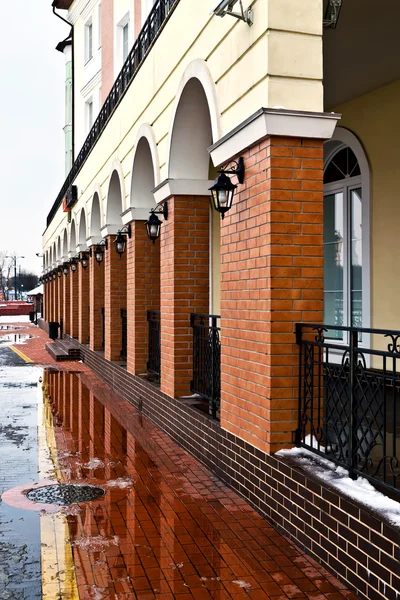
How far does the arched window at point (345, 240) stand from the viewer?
9.26m

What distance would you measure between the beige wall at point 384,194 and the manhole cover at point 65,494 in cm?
428

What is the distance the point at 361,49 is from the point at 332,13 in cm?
172

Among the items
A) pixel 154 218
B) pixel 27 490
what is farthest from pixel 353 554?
pixel 154 218

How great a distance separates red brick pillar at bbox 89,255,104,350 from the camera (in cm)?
1731

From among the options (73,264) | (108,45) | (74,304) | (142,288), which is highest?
(108,45)

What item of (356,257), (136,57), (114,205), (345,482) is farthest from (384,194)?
(114,205)

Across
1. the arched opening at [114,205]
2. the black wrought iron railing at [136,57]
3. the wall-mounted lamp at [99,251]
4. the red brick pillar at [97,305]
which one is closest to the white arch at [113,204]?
the arched opening at [114,205]

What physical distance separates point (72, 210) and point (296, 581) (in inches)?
809

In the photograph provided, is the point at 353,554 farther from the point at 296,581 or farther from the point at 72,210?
the point at 72,210

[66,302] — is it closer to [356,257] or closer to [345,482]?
[356,257]

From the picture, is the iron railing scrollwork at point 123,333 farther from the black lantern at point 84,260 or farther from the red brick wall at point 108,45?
the red brick wall at point 108,45

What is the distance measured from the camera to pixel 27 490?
21.4 ft

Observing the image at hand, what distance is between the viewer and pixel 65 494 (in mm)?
6379

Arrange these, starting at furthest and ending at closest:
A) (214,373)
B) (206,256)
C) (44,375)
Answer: (44,375) < (206,256) < (214,373)
